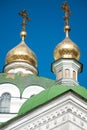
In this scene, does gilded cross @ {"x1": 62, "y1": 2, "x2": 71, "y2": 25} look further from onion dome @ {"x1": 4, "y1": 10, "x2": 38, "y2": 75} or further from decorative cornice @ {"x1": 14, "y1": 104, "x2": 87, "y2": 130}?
decorative cornice @ {"x1": 14, "y1": 104, "x2": 87, "y2": 130}

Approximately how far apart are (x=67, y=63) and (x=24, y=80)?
8.32ft

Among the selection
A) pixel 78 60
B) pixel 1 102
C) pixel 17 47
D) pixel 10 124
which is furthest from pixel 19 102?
pixel 10 124

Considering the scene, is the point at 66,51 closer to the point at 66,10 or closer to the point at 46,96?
the point at 66,10

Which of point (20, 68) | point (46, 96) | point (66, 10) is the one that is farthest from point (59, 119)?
point (66, 10)

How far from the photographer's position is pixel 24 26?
80.1ft

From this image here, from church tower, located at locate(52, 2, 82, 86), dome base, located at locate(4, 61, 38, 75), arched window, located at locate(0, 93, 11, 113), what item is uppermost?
dome base, located at locate(4, 61, 38, 75)

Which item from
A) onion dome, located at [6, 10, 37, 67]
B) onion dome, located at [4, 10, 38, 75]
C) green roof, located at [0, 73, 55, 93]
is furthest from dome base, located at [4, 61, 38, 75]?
green roof, located at [0, 73, 55, 93]

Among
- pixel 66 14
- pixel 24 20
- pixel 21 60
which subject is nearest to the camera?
pixel 66 14

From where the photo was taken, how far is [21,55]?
21.8 m

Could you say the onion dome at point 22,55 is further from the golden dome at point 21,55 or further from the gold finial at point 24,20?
the gold finial at point 24,20

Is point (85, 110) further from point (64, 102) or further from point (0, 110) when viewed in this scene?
point (0, 110)

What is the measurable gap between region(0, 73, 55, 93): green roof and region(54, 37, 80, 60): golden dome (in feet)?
4.69

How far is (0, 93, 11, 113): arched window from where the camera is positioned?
18.4m

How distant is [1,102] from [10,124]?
256 inches
